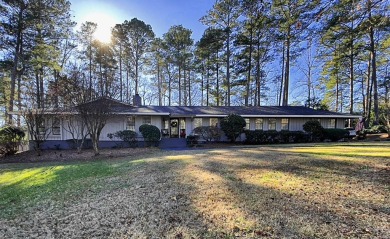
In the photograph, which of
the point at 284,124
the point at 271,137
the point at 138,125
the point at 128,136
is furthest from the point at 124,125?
the point at 284,124

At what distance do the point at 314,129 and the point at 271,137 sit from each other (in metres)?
3.59

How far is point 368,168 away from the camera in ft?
19.4

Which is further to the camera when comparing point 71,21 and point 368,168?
point 71,21

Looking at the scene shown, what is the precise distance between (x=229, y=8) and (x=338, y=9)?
63.9 feet

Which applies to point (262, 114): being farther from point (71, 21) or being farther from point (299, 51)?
point (71, 21)

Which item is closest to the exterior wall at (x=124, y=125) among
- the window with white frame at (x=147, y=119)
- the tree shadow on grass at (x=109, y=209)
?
the window with white frame at (x=147, y=119)

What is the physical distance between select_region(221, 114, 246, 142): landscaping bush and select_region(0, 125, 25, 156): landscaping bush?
46.0 ft

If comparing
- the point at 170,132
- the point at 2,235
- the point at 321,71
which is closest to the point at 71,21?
the point at 170,132

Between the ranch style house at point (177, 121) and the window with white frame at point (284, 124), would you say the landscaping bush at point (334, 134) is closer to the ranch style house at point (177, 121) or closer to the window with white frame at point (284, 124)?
the ranch style house at point (177, 121)

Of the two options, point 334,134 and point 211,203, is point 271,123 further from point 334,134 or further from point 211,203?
point 211,203

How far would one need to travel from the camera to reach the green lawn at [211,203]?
3.20 metres

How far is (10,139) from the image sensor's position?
13.4 meters

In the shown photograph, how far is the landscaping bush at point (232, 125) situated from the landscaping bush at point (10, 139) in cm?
1402

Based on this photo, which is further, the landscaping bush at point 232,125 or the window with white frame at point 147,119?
the window with white frame at point 147,119
